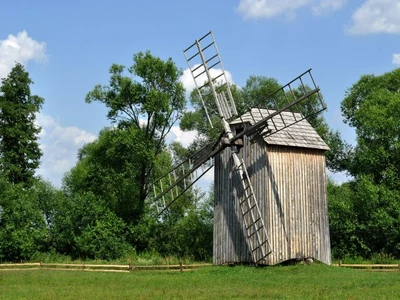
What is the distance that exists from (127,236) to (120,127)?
6.92m

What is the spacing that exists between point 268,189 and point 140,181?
60.5 ft

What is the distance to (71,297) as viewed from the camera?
19281 millimetres

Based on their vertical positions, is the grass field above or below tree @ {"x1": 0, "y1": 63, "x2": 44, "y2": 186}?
below

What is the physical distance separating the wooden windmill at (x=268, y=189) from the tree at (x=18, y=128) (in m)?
20.3

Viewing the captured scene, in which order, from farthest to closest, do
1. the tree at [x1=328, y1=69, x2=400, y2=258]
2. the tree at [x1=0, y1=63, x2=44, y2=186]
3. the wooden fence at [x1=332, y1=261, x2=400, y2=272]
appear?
1. the tree at [x1=0, y1=63, x2=44, y2=186]
2. the tree at [x1=328, y1=69, x2=400, y2=258]
3. the wooden fence at [x1=332, y1=261, x2=400, y2=272]

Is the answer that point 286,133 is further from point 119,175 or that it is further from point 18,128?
point 18,128

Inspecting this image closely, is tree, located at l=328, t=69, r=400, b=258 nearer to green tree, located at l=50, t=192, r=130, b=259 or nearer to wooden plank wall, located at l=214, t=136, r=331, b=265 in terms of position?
wooden plank wall, located at l=214, t=136, r=331, b=265

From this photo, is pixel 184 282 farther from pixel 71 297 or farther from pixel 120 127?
pixel 120 127

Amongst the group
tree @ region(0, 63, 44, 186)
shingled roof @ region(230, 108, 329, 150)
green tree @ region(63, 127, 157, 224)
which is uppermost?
tree @ region(0, 63, 44, 186)

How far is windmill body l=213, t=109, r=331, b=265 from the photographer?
27.8 metres

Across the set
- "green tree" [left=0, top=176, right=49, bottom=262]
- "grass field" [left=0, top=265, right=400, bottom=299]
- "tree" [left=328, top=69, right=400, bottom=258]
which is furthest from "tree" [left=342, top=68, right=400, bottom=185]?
"green tree" [left=0, top=176, right=49, bottom=262]

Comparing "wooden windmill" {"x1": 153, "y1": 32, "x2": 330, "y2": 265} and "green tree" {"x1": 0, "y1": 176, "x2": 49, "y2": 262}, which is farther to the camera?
"green tree" {"x1": 0, "y1": 176, "x2": 49, "y2": 262}

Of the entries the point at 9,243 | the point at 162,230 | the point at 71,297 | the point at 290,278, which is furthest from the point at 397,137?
the point at 71,297

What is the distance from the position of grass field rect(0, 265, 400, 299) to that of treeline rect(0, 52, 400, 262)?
1133cm
